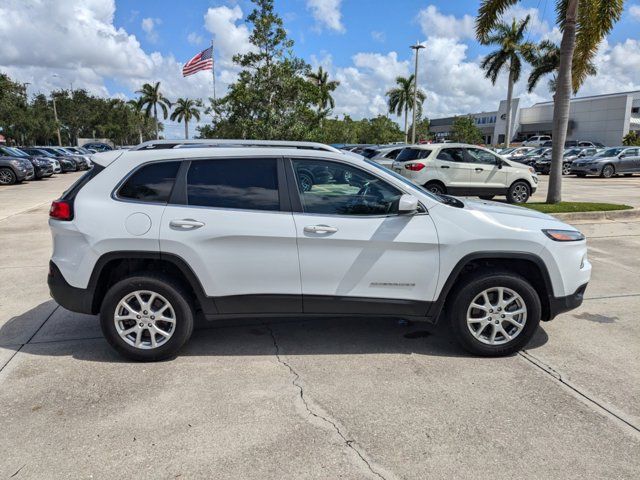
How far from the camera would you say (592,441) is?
288 centimetres

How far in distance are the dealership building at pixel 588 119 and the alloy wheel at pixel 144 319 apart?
5607cm

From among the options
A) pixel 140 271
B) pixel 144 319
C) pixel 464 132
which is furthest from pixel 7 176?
pixel 464 132

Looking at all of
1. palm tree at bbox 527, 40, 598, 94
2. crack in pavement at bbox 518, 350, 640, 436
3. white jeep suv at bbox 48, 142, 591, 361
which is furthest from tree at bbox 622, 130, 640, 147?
white jeep suv at bbox 48, 142, 591, 361

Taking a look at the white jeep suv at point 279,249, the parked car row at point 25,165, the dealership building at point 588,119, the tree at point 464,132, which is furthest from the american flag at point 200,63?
the dealership building at point 588,119

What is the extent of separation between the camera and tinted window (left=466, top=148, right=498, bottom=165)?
43.0ft

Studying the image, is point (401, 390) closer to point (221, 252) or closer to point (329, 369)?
point (329, 369)

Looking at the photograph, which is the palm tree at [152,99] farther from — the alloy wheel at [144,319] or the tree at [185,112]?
the alloy wheel at [144,319]

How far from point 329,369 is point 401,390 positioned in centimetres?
61

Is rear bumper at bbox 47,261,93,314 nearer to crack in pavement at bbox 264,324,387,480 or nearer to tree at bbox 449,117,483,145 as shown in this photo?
crack in pavement at bbox 264,324,387,480

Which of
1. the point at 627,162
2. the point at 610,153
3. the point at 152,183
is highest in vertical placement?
the point at 610,153

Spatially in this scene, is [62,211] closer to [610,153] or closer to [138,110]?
[610,153]

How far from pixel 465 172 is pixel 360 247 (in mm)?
10036

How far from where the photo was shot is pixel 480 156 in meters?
13.2

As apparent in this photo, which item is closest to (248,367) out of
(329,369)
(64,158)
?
(329,369)
